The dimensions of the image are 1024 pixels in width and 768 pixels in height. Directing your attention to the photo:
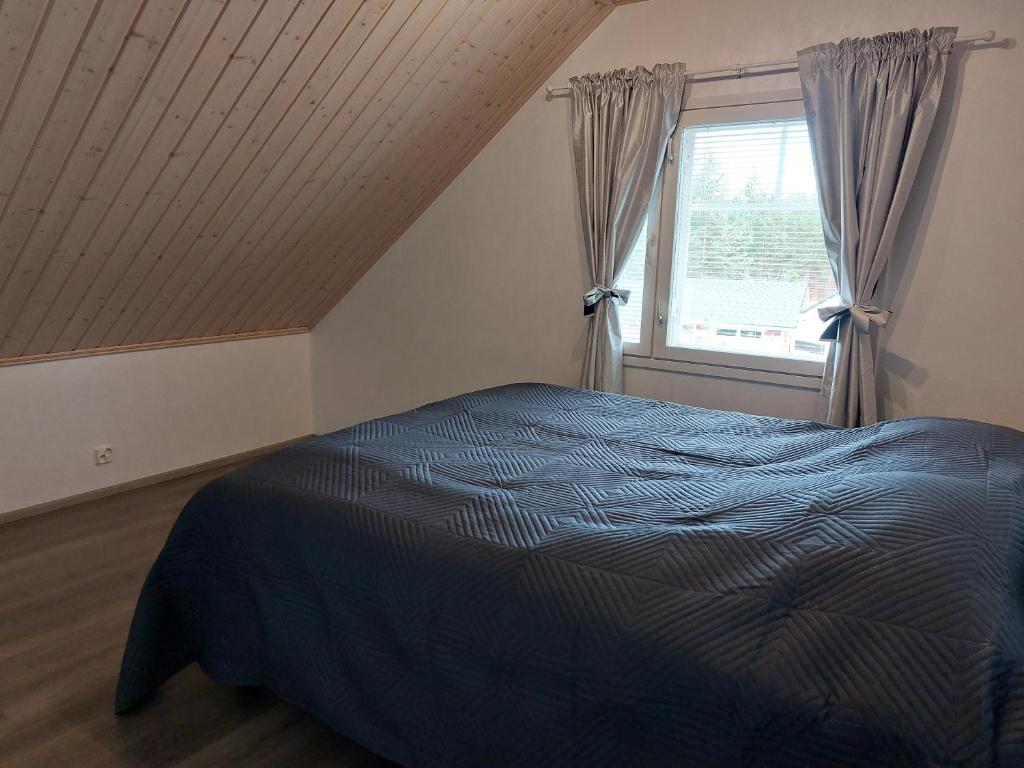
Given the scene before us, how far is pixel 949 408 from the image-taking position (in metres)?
2.86

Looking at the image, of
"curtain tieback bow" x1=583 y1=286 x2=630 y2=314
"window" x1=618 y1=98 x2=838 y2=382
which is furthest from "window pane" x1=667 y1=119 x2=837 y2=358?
"curtain tieback bow" x1=583 y1=286 x2=630 y2=314

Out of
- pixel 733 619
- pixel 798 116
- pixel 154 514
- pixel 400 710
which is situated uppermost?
pixel 798 116

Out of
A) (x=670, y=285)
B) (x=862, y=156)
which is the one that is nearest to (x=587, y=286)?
(x=670, y=285)

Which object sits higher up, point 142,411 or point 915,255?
point 915,255

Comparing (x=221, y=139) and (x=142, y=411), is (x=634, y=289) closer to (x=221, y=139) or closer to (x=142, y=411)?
(x=221, y=139)

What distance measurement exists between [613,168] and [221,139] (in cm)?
171

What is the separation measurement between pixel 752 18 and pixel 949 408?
5.94 feet

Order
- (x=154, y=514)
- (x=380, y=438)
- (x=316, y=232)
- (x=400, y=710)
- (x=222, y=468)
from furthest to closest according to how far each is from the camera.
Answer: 1. (x=222, y=468)
2. (x=316, y=232)
3. (x=154, y=514)
4. (x=380, y=438)
5. (x=400, y=710)

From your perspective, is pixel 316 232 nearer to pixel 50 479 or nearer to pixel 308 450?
pixel 50 479

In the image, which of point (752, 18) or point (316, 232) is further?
point (316, 232)

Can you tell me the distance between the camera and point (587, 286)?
365 cm

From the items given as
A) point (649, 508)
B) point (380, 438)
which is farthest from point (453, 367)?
point (649, 508)

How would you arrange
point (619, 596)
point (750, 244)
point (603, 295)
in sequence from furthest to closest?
point (603, 295) < point (750, 244) < point (619, 596)

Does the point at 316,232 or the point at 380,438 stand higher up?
the point at 316,232
